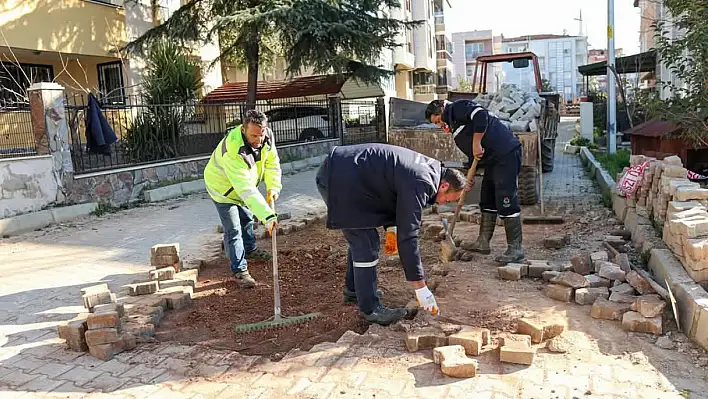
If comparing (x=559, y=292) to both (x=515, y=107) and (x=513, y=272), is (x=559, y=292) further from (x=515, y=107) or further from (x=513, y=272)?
(x=515, y=107)

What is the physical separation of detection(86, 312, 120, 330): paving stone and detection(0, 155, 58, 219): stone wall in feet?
17.9

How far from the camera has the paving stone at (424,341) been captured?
3.47 m

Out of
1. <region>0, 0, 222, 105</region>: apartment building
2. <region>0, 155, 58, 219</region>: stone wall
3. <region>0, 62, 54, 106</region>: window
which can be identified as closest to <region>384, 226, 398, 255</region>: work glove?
<region>0, 155, 58, 219</region>: stone wall

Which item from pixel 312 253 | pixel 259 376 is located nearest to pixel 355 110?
pixel 312 253

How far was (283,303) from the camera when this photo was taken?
4.67 metres

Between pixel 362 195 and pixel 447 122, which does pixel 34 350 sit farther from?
pixel 447 122

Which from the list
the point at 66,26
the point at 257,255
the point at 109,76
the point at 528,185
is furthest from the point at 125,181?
the point at 109,76

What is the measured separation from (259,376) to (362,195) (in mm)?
1245

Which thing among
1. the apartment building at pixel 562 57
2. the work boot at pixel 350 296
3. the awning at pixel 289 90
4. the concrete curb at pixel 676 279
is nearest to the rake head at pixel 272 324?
the work boot at pixel 350 296

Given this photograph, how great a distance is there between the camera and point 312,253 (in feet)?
20.2

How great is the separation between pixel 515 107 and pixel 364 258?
5934 millimetres

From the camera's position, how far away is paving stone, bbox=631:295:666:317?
3.67 metres

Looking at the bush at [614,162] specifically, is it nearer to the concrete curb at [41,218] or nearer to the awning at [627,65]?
the awning at [627,65]

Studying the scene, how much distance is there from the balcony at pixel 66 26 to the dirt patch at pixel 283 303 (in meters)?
10.3
